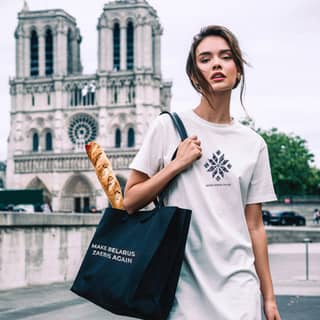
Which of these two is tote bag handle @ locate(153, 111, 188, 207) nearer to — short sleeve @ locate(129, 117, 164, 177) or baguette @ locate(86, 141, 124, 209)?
short sleeve @ locate(129, 117, 164, 177)

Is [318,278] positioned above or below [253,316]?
below

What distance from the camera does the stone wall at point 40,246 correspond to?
1192 cm

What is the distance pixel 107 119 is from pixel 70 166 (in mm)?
6433

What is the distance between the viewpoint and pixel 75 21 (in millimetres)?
92188

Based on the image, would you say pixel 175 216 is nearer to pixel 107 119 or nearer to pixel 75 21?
pixel 107 119

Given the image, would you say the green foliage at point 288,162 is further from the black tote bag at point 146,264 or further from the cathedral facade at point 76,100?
the black tote bag at point 146,264

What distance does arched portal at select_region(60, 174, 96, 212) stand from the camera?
83.8 meters

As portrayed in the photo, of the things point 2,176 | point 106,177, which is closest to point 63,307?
point 106,177

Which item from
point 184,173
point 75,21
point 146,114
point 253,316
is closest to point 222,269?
point 253,316

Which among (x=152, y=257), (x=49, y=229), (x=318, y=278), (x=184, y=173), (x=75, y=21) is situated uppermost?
(x=75, y=21)

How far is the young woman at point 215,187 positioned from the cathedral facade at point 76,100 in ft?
260

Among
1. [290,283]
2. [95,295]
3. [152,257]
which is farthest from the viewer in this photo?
[290,283]

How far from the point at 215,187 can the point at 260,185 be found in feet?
0.88

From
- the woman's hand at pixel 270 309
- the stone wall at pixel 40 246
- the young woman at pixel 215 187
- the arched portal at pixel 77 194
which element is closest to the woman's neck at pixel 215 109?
the young woman at pixel 215 187
